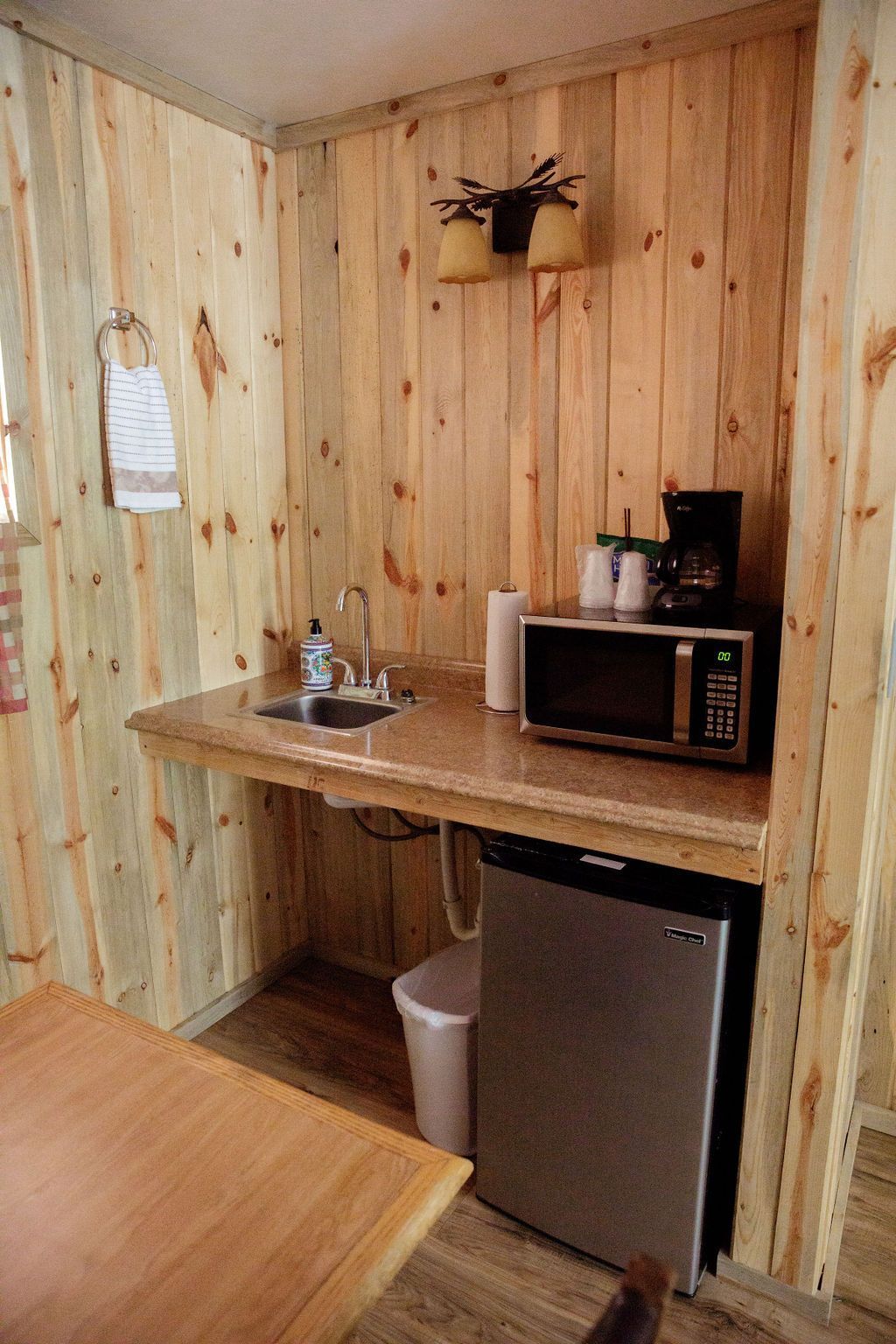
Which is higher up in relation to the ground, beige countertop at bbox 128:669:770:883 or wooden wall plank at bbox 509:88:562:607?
wooden wall plank at bbox 509:88:562:607

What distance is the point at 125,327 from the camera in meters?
2.19

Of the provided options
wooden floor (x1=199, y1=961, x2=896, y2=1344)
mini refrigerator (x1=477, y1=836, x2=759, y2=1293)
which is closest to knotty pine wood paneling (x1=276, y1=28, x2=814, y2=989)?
mini refrigerator (x1=477, y1=836, x2=759, y2=1293)

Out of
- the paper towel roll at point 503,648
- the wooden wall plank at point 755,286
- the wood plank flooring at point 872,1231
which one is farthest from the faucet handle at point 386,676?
the wood plank flooring at point 872,1231

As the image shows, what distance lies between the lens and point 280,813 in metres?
2.89

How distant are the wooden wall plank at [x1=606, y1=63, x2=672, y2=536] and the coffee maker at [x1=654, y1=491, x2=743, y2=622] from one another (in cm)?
25

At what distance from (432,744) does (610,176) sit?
138cm

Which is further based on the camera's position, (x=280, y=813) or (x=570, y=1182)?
(x=280, y=813)

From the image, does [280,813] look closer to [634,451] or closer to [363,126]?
[634,451]

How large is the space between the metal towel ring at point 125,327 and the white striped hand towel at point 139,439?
1.0 inches

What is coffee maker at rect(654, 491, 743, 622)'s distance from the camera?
1.86 meters

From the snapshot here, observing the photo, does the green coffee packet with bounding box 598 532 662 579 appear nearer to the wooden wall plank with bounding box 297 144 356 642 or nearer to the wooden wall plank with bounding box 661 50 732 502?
the wooden wall plank with bounding box 661 50 732 502

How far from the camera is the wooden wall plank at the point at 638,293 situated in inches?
80.6

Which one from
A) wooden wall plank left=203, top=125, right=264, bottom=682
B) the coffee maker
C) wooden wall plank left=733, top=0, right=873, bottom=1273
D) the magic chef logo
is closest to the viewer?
wooden wall plank left=733, top=0, right=873, bottom=1273

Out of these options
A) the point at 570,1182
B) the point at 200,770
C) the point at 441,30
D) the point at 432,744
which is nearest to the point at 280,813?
the point at 200,770
